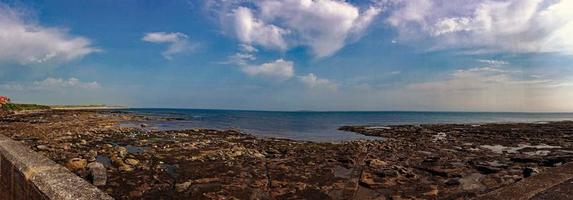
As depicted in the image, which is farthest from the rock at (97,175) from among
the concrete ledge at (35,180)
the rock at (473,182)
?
the rock at (473,182)

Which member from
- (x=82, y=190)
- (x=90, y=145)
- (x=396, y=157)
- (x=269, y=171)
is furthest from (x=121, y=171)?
(x=396, y=157)

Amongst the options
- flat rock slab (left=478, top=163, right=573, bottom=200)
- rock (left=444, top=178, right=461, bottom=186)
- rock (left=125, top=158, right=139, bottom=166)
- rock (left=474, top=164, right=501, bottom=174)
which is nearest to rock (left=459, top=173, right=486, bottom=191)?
rock (left=444, top=178, right=461, bottom=186)

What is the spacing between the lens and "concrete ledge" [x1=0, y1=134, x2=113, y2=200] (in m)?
3.42

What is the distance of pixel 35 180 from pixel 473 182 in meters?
12.4

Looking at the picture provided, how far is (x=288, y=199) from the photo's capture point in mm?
9852

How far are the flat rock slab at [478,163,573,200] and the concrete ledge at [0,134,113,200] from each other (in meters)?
5.45

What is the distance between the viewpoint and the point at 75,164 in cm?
1264

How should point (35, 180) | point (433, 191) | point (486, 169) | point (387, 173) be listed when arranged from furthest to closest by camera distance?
point (486, 169), point (387, 173), point (433, 191), point (35, 180)

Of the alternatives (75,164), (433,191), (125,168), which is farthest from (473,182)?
(75,164)

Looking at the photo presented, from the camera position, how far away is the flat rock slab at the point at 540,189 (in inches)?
220

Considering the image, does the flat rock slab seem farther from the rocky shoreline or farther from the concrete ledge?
the concrete ledge

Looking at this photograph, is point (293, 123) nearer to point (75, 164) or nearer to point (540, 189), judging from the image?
point (75, 164)

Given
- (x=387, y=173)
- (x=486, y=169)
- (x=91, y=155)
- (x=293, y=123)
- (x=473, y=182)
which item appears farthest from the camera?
(x=293, y=123)

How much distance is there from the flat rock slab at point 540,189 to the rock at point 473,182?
4581 mm
